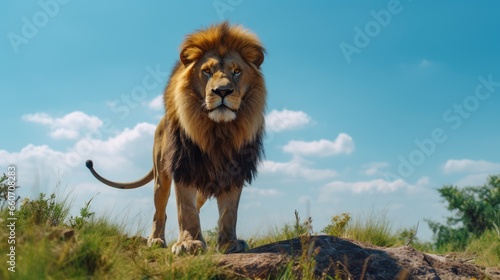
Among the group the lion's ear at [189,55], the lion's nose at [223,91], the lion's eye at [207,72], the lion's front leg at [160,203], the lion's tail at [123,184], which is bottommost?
the lion's front leg at [160,203]

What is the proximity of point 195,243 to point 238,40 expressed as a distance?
6.18 ft

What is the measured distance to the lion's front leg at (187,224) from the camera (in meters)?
4.93

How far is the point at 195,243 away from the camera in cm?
497

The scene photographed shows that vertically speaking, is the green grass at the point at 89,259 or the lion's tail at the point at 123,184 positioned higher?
the lion's tail at the point at 123,184

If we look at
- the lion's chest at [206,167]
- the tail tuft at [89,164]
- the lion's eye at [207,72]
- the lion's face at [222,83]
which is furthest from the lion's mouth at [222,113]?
the tail tuft at [89,164]

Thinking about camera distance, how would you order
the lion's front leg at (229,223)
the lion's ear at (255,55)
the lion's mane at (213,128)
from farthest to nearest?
the lion's ear at (255,55)
the lion's mane at (213,128)
the lion's front leg at (229,223)

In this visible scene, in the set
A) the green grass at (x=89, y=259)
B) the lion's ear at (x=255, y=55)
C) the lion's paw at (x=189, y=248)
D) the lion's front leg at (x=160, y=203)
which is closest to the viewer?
the green grass at (x=89, y=259)

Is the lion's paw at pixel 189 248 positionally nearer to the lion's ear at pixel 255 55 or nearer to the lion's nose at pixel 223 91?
the lion's nose at pixel 223 91

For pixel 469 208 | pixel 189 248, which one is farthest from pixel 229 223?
pixel 469 208

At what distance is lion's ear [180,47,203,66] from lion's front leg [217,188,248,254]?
126 centimetres

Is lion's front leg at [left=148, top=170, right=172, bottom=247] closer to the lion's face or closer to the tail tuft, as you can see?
the tail tuft

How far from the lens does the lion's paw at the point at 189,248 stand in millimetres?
4898

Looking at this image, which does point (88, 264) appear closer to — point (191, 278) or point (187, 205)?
point (191, 278)

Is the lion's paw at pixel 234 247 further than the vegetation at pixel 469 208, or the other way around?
the vegetation at pixel 469 208
